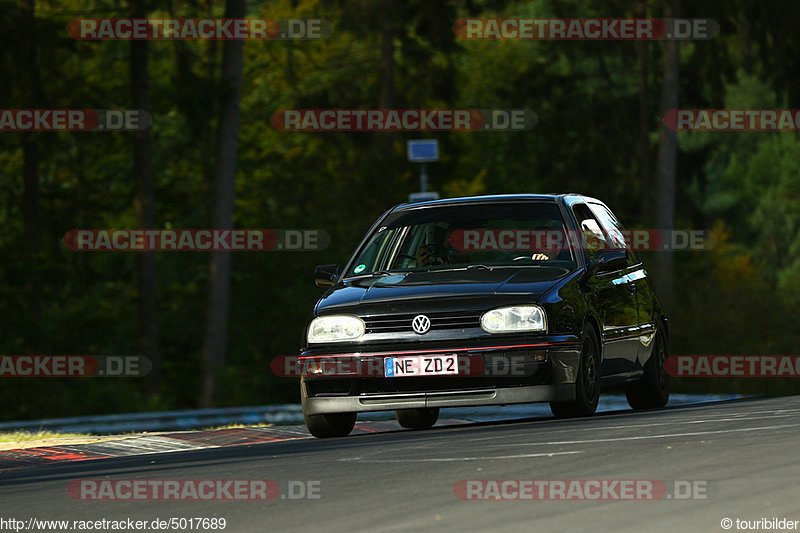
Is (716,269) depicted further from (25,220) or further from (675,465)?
(675,465)

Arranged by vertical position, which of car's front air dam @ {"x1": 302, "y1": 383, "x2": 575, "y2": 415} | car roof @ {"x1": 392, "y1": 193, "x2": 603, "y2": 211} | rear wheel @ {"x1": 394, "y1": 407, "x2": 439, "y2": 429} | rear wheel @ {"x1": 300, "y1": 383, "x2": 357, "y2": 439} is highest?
car roof @ {"x1": 392, "y1": 193, "x2": 603, "y2": 211}

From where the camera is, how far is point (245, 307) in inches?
1519

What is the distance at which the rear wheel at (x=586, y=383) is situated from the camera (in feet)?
39.0

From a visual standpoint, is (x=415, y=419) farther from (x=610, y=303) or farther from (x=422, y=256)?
(x=610, y=303)

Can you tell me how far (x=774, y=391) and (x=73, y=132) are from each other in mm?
17333

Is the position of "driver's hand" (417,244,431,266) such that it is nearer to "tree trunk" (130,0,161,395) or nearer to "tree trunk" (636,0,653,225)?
"tree trunk" (130,0,161,395)

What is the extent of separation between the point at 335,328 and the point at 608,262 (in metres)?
2.41

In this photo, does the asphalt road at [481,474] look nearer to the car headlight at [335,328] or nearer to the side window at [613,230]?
the car headlight at [335,328]

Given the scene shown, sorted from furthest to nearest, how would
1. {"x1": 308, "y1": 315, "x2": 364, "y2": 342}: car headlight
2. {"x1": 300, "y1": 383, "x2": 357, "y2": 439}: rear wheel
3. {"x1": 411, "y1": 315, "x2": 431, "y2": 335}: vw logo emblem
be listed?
{"x1": 300, "y1": 383, "x2": 357, "y2": 439}: rear wheel
{"x1": 308, "y1": 315, "x2": 364, "y2": 342}: car headlight
{"x1": 411, "y1": 315, "x2": 431, "y2": 335}: vw logo emblem

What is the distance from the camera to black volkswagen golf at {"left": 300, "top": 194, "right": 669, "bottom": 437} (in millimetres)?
Result: 11539

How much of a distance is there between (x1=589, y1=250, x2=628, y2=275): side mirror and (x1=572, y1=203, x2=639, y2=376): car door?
37 mm

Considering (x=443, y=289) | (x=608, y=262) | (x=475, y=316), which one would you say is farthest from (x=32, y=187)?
(x=475, y=316)

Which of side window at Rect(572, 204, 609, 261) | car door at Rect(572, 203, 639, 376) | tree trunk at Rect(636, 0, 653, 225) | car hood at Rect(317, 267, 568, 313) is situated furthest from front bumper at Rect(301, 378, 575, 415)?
tree trunk at Rect(636, 0, 653, 225)

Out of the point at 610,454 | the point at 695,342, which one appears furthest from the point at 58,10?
the point at 610,454
